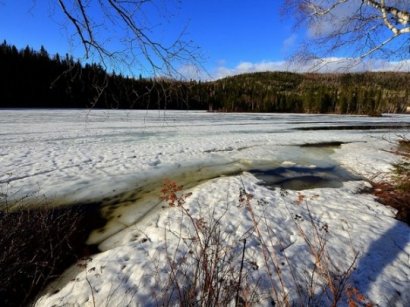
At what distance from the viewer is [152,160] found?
9.91 metres

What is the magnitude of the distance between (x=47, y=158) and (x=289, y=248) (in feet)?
28.2

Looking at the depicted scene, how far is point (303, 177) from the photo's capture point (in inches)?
332

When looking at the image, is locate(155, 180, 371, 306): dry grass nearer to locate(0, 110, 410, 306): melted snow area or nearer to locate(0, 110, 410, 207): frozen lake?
locate(0, 110, 410, 306): melted snow area

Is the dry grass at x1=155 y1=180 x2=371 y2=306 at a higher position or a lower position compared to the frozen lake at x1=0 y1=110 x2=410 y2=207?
higher

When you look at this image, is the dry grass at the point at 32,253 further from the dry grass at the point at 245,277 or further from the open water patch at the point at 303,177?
the open water patch at the point at 303,177

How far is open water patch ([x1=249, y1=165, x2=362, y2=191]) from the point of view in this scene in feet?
24.9

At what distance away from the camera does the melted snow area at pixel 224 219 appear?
333 centimetres

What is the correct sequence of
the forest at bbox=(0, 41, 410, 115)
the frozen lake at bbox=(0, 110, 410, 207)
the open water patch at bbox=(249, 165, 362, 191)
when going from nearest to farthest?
the forest at bbox=(0, 41, 410, 115), the frozen lake at bbox=(0, 110, 410, 207), the open water patch at bbox=(249, 165, 362, 191)

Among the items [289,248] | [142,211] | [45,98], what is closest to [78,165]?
[142,211]

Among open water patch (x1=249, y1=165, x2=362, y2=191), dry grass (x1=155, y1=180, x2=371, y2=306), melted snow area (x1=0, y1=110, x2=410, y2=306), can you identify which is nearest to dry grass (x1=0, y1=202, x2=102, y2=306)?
melted snow area (x1=0, y1=110, x2=410, y2=306)

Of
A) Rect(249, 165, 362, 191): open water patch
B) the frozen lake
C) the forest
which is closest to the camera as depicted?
the forest

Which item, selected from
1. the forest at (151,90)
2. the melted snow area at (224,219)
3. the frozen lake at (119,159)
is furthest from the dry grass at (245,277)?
the frozen lake at (119,159)

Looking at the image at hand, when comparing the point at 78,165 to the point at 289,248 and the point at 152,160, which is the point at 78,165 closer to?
the point at 152,160

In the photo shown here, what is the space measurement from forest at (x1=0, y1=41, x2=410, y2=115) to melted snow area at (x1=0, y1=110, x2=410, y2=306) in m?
0.76
